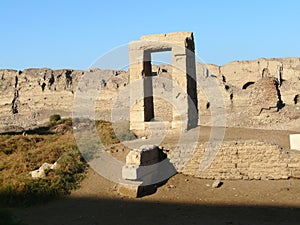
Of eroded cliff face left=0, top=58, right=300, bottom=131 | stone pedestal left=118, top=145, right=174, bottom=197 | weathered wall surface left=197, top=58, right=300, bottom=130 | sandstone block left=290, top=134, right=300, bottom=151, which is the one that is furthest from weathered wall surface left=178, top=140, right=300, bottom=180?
eroded cliff face left=0, top=58, right=300, bottom=131

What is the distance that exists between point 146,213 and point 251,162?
3288mm

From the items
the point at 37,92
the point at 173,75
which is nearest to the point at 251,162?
the point at 173,75

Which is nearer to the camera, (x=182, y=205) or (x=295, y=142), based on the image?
(x=182, y=205)

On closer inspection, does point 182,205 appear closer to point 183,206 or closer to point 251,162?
point 183,206

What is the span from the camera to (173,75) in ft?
46.1

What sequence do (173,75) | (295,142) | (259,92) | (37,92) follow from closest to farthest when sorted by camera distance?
(295,142), (173,75), (259,92), (37,92)

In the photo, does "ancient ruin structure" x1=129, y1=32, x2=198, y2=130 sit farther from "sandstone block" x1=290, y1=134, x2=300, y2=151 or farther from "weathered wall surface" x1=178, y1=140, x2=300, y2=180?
"sandstone block" x1=290, y1=134, x2=300, y2=151

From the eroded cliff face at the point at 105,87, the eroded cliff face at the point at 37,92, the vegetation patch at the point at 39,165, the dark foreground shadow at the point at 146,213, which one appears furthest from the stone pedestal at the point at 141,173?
the eroded cliff face at the point at 37,92

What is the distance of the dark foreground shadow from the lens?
22.5ft

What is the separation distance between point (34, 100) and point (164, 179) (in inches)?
1365

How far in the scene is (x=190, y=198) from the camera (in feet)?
28.0

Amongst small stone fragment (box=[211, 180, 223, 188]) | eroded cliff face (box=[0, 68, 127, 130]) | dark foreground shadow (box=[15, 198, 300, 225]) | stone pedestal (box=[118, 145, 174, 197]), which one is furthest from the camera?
eroded cliff face (box=[0, 68, 127, 130])

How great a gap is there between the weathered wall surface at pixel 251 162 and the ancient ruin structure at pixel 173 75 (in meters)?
3.98

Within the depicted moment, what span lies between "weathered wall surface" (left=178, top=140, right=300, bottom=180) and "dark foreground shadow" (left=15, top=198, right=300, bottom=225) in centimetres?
173
